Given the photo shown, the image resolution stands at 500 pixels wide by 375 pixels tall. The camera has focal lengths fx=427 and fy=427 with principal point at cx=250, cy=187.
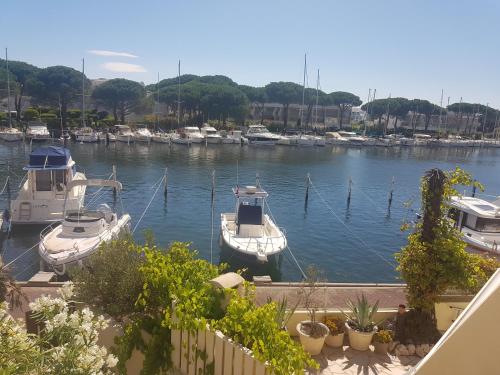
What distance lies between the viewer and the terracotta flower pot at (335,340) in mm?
9070

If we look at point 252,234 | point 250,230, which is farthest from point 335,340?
point 250,230

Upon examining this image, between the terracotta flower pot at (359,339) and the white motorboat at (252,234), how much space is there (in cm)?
1143

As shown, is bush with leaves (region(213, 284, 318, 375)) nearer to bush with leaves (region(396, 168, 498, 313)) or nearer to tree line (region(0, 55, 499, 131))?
bush with leaves (region(396, 168, 498, 313))

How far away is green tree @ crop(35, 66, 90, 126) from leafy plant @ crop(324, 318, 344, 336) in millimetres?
101517

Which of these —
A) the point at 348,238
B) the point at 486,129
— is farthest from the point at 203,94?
the point at 486,129

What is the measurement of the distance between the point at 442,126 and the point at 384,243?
133530 millimetres

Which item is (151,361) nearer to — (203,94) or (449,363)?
(449,363)

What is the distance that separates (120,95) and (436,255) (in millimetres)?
103974

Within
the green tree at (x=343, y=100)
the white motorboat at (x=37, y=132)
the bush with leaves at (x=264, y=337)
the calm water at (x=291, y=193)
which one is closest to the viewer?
the bush with leaves at (x=264, y=337)

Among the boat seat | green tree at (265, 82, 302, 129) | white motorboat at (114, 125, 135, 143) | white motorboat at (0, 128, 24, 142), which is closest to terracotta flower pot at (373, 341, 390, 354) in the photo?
the boat seat

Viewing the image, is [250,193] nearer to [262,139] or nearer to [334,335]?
[334,335]

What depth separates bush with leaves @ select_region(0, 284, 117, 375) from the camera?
13.5ft

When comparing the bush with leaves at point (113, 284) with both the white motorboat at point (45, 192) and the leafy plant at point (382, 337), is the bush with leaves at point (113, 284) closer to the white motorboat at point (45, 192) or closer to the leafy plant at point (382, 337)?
the leafy plant at point (382, 337)

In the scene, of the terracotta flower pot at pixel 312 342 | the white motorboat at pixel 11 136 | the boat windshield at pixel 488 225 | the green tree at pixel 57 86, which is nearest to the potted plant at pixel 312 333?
the terracotta flower pot at pixel 312 342
